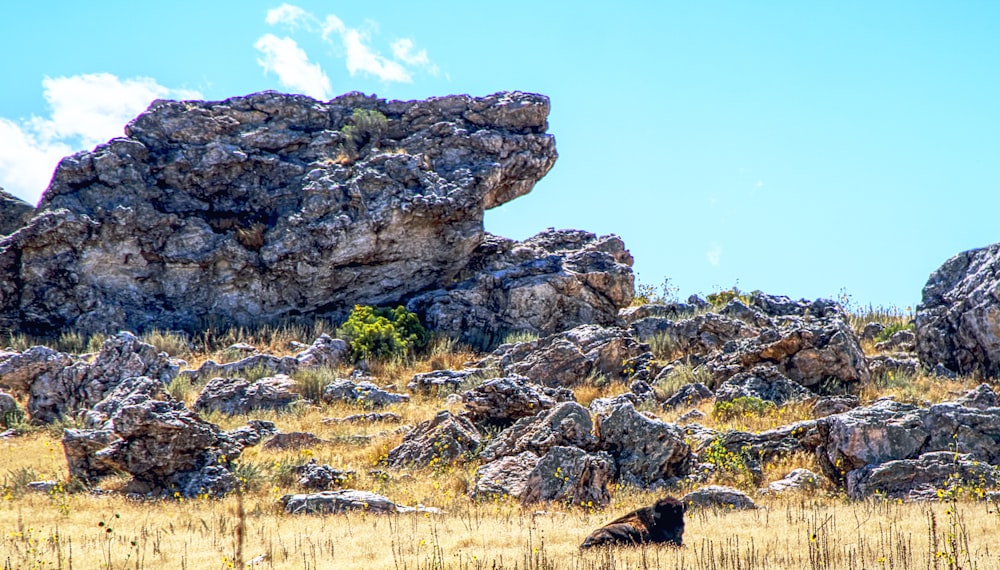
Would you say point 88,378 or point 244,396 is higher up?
point 88,378

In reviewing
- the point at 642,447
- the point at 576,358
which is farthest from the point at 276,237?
the point at 642,447

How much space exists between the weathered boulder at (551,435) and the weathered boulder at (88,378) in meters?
8.82

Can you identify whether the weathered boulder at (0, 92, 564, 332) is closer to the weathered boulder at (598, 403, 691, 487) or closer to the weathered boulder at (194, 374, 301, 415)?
the weathered boulder at (194, 374, 301, 415)

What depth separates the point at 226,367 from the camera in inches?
840

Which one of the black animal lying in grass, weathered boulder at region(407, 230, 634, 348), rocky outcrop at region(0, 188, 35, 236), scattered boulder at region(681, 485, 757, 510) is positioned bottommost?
the black animal lying in grass

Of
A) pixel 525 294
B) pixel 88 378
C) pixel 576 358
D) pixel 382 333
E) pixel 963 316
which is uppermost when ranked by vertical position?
pixel 525 294

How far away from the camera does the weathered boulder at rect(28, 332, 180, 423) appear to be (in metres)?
19.1

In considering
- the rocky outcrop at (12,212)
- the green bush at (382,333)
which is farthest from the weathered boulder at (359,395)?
the rocky outcrop at (12,212)

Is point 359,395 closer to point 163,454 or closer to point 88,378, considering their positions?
point 88,378

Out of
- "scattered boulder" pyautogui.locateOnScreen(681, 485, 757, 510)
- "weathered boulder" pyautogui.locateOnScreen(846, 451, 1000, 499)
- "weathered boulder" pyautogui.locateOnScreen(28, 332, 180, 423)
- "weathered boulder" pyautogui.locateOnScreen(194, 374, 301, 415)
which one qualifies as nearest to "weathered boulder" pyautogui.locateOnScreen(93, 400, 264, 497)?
"weathered boulder" pyautogui.locateOnScreen(194, 374, 301, 415)

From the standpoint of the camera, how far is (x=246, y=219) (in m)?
26.8

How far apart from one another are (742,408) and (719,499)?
5.52 m

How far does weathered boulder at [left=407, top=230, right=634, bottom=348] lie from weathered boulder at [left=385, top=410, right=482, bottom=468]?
8.93 metres

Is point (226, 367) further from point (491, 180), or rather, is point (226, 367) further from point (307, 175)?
point (491, 180)
